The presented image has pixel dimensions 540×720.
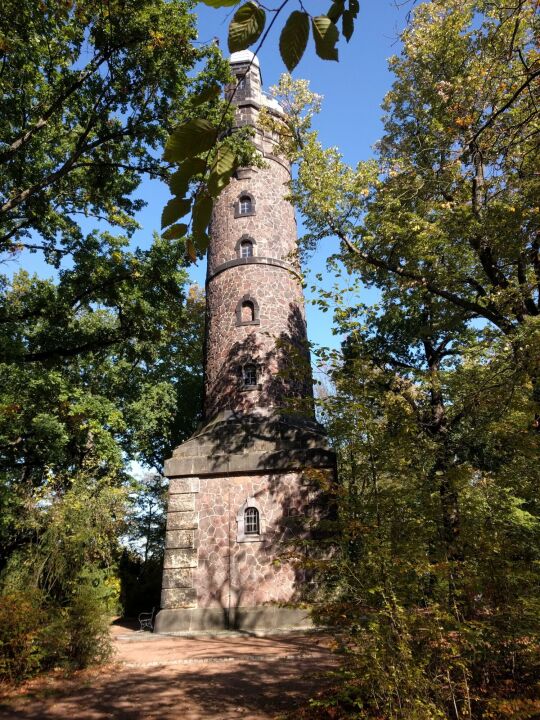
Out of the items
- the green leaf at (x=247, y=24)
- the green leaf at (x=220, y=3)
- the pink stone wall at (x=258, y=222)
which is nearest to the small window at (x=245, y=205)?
the pink stone wall at (x=258, y=222)

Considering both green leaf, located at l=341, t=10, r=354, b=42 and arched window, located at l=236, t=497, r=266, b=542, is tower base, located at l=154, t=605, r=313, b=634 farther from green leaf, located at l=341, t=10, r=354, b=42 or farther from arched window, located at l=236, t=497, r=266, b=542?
green leaf, located at l=341, t=10, r=354, b=42

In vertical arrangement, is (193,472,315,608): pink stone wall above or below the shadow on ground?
above

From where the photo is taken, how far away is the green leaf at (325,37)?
1.26 metres

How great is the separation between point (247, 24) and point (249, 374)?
11.6 m

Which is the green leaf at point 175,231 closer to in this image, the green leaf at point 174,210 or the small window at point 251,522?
the green leaf at point 174,210

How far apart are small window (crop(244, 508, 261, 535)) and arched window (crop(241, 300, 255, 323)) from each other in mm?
5286

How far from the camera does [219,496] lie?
1109cm

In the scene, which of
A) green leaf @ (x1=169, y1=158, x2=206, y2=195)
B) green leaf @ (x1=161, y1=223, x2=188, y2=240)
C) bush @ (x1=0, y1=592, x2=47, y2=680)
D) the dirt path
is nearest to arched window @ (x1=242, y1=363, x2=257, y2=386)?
the dirt path

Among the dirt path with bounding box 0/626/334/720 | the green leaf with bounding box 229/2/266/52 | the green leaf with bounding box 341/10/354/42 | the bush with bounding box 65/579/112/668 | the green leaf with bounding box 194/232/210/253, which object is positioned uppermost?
the green leaf with bounding box 341/10/354/42

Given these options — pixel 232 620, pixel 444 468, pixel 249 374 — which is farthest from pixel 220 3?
pixel 249 374

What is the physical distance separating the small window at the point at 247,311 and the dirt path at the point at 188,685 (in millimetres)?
8056

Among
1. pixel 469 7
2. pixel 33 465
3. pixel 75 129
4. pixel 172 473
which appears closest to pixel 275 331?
pixel 172 473

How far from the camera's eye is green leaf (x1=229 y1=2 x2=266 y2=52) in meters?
1.14

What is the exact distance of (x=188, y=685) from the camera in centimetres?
586
